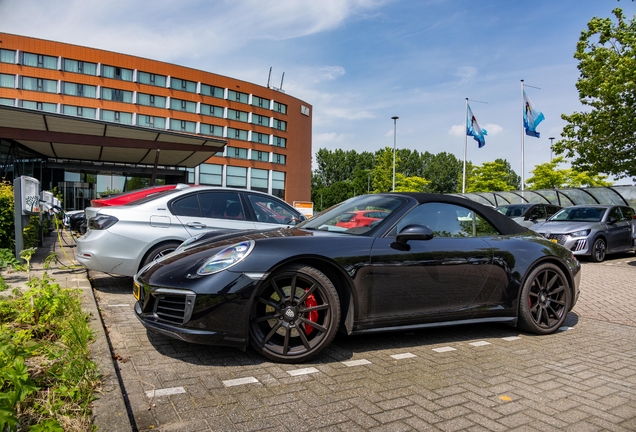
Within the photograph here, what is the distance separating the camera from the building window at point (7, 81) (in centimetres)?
4220

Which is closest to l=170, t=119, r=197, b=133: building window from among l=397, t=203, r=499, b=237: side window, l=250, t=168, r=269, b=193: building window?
l=250, t=168, r=269, b=193: building window

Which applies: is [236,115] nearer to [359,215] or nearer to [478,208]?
[478,208]

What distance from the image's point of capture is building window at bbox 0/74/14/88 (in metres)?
42.2

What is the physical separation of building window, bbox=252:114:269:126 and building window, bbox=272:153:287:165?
4.21 m

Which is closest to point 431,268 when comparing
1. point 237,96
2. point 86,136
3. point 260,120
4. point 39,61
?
point 86,136

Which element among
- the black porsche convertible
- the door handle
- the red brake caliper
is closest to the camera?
the black porsche convertible

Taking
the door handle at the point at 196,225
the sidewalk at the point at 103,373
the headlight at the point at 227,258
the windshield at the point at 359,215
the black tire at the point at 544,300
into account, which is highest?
the windshield at the point at 359,215

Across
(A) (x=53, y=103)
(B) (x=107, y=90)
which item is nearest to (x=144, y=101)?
(B) (x=107, y=90)

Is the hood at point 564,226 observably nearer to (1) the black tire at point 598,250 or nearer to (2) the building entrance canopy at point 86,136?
(1) the black tire at point 598,250

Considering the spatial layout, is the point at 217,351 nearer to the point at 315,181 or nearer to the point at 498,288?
the point at 498,288

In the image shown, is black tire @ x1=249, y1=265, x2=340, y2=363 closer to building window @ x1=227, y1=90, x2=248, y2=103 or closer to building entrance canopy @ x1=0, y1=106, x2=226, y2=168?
building entrance canopy @ x1=0, y1=106, x2=226, y2=168

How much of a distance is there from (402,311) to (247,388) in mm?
1473

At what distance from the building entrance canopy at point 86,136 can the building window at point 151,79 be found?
29270 millimetres

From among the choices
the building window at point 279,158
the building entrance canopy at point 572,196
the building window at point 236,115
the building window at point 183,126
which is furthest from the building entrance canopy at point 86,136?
the building window at point 279,158
